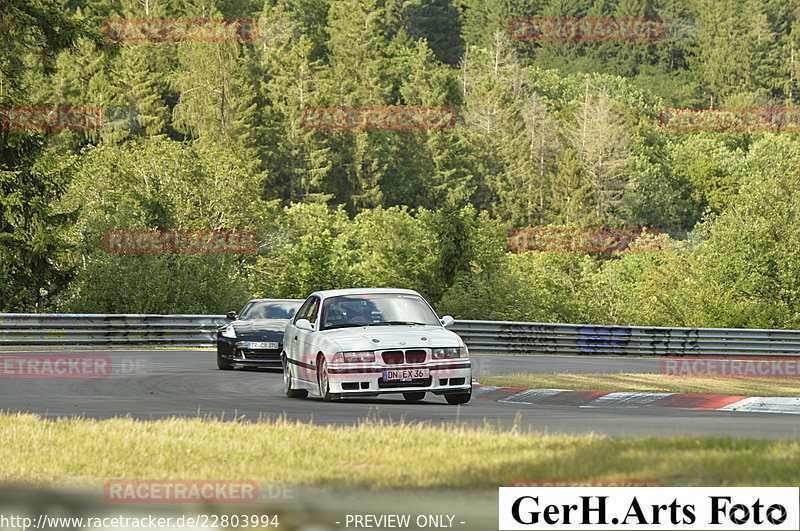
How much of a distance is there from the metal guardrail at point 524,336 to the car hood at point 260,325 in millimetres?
9834

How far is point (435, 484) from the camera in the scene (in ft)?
27.4

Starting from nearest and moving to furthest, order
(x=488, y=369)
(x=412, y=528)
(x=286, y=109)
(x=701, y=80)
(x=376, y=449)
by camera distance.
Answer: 1. (x=412, y=528)
2. (x=376, y=449)
3. (x=488, y=369)
4. (x=286, y=109)
5. (x=701, y=80)

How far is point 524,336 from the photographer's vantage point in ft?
116

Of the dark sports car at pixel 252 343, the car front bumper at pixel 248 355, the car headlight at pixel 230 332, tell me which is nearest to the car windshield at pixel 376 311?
the dark sports car at pixel 252 343

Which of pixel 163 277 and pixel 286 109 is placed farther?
pixel 286 109

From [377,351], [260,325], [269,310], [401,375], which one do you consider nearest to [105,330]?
[269,310]

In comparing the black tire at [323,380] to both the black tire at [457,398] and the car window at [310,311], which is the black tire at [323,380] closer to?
the car window at [310,311]

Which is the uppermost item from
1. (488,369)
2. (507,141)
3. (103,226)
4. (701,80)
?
(701,80)

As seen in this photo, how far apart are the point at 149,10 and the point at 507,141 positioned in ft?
118

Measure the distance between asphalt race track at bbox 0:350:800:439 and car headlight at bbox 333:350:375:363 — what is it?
1.86 feet

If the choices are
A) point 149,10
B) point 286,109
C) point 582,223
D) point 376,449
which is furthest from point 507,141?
point 376,449

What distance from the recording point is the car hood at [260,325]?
2367 cm

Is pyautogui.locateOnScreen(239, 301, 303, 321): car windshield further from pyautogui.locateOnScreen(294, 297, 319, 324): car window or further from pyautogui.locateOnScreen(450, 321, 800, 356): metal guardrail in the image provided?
pyautogui.locateOnScreen(450, 321, 800, 356): metal guardrail

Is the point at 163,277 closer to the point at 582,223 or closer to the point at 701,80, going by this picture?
the point at 582,223
